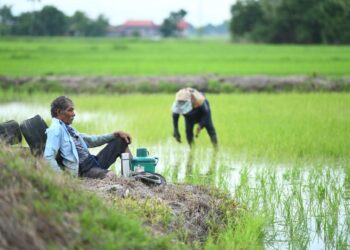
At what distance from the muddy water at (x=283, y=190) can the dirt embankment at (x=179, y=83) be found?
8265mm

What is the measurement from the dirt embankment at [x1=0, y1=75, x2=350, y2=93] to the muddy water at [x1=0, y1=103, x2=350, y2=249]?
8.27 metres

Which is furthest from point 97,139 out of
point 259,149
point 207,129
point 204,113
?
point 259,149

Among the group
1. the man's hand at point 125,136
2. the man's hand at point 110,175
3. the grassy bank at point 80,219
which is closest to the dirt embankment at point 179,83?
the man's hand at point 125,136

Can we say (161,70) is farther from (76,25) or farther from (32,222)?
(76,25)

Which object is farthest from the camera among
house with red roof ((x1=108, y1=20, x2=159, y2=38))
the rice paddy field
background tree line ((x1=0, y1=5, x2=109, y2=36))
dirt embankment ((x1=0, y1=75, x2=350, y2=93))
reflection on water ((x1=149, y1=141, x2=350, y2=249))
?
house with red roof ((x1=108, y1=20, x2=159, y2=38))

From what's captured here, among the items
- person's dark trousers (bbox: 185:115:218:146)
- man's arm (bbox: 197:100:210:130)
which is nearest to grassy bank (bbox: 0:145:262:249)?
man's arm (bbox: 197:100:210:130)

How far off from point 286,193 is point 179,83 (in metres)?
11.4

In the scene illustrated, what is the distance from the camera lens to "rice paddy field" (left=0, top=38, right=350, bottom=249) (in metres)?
5.59

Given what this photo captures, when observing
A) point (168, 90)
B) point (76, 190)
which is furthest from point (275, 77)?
point (76, 190)

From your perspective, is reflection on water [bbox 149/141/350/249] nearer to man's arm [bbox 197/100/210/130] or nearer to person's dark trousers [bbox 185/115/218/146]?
person's dark trousers [bbox 185/115/218/146]

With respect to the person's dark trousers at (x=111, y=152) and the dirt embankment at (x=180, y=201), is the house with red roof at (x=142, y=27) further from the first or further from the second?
the dirt embankment at (x=180, y=201)

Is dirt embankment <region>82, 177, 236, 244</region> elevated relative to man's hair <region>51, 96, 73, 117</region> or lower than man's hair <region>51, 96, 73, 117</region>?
lower

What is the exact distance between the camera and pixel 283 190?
22.8 feet

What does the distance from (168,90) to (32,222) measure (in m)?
14.3
